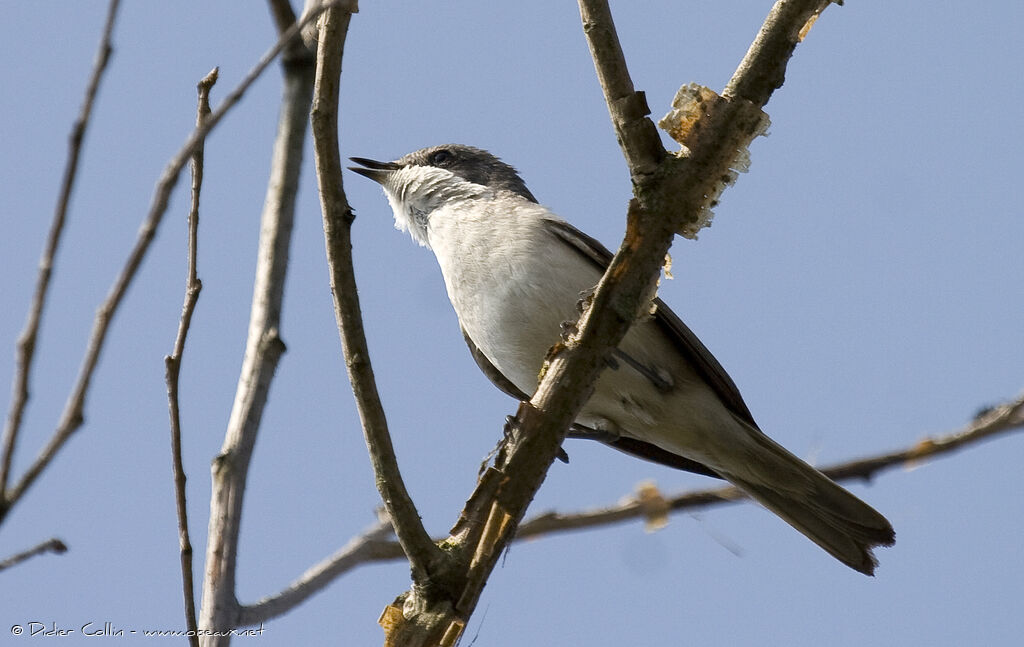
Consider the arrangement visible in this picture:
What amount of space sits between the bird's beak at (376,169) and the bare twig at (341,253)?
3.97m

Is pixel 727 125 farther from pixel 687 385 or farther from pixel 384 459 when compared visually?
pixel 687 385

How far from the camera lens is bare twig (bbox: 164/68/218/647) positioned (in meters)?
2.61

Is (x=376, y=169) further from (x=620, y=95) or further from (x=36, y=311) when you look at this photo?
(x=36, y=311)

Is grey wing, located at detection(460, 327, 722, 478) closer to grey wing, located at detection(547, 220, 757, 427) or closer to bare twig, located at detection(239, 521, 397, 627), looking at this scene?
grey wing, located at detection(547, 220, 757, 427)

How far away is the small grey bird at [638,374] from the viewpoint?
5.55 m

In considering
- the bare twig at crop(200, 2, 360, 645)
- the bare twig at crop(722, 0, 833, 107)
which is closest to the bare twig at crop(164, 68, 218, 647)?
the bare twig at crop(200, 2, 360, 645)

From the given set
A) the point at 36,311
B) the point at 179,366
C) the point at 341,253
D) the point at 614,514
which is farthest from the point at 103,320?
the point at 614,514

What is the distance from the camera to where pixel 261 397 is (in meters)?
4.05

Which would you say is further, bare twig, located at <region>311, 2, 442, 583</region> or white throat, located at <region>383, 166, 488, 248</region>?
white throat, located at <region>383, 166, 488, 248</region>

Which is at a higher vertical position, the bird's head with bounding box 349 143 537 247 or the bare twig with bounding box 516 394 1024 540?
the bird's head with bounding box 349 143 537 247

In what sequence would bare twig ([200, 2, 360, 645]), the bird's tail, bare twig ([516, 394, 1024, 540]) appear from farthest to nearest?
1. the bird's tail
2. bare twig ([516, 394, 1024, 540])
3. bare twig ([200, 2, 360, 645])

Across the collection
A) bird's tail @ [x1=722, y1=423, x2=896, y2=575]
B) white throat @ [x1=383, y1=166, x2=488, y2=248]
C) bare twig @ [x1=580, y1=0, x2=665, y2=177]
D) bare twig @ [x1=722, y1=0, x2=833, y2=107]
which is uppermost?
white throat @ [x1=383, y1=166, x2=488, y2=248]

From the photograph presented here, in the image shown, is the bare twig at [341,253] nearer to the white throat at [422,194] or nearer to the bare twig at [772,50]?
the bare twig at [772,50]

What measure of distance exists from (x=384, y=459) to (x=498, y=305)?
2.38 meters
